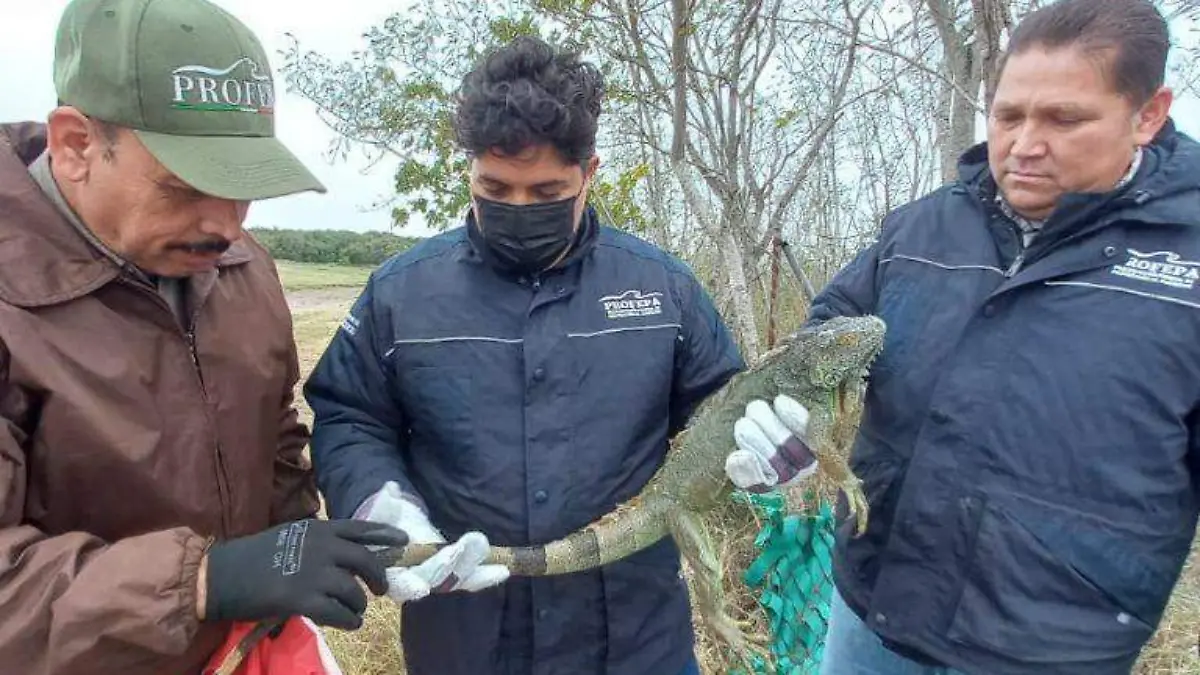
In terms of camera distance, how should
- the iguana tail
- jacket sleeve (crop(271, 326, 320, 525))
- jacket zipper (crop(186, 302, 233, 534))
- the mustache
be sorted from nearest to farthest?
1. the mustache
2. jacket zipper (crop(186, 302, 233, 534))
3. the iguana tail
4. jacket sleeve (crop(271, 326, 320, 525))

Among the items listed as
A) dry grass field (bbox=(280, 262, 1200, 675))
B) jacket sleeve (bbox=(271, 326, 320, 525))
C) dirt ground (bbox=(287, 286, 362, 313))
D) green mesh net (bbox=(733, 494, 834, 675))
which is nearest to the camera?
jacket sleeve (bbox=(271, 326, 320, 525))

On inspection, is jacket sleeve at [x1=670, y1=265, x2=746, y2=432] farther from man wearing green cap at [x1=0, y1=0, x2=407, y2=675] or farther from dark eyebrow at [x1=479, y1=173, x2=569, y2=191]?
man wearing green cap at [x1=0, y1=0, x2=407, y2=675]

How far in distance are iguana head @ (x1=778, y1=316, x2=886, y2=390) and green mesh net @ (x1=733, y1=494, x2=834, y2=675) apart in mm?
1602

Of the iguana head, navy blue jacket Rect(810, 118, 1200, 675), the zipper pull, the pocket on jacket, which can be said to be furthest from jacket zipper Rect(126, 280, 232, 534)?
the zipper pull

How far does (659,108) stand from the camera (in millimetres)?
7062

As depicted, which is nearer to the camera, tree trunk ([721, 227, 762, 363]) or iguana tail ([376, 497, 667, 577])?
iguana tail ([376, 497, 667, 577])

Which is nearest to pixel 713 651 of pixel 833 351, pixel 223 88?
pixel 833 351

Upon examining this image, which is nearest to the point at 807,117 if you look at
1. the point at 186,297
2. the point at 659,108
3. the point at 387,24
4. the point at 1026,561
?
the point at 659,108

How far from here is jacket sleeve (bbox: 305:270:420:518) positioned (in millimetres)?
2672

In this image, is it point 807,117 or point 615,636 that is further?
point 807,117

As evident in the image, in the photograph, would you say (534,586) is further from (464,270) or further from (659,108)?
(659,108)

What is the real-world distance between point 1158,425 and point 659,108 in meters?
5.23

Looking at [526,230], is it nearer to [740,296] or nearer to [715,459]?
[715,459]

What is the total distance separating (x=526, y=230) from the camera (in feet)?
8.84
